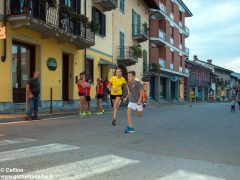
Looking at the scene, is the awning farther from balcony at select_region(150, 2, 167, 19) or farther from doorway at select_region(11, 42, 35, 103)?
balcony at select_region(150, 2, 167, 19)

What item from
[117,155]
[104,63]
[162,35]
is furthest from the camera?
[162,35]

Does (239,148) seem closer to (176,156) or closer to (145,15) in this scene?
(176,156)

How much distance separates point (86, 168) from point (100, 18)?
21.6 m

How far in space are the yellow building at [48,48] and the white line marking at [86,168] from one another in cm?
1046

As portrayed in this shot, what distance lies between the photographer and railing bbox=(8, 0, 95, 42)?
54.4 feet

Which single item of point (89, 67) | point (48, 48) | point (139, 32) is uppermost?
point (139, 32)

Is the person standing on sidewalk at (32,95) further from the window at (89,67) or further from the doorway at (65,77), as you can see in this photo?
the window at (89,67)

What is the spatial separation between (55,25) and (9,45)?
3.06 metres

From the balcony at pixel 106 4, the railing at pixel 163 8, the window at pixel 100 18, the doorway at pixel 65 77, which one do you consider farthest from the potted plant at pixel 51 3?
the railing at pixel 163 8

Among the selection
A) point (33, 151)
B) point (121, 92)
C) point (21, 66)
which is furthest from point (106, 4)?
point (33, 151)

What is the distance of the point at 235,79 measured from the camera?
357 ft

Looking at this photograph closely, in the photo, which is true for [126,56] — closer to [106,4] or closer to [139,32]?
[139,32]

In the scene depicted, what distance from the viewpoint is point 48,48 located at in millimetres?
19781

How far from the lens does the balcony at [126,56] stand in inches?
1187
